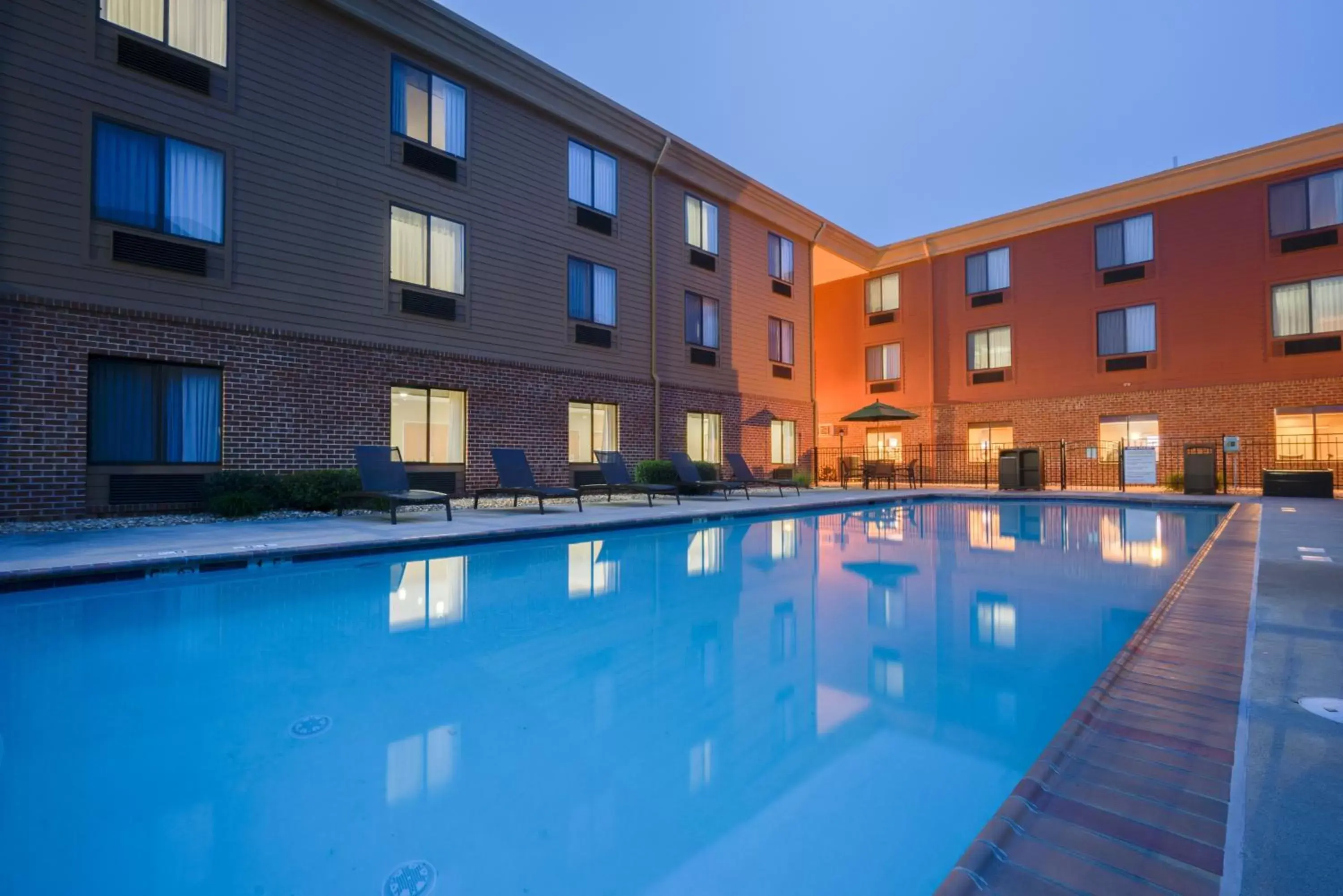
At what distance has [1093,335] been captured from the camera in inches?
740

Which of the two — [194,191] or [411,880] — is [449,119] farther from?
[411,880]

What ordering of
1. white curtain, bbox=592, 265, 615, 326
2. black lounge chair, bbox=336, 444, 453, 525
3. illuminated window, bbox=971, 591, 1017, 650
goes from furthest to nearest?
white curtain, bbox=592, 265, 615, 326, black lounge chair, bbox=336, 444, 453, 525, illuminated window, bbox=971, 591, 1017, 650

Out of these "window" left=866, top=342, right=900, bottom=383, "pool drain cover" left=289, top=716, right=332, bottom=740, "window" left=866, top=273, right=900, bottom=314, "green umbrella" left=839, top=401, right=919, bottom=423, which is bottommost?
"pool drain cover" left=289, top=716, right=332, bottom=740

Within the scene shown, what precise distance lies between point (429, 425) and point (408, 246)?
10.2 feet

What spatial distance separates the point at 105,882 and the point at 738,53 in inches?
6657

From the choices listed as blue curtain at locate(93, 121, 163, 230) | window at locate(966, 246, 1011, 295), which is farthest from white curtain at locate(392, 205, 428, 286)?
window at locate(966, 246, 1011, 295)

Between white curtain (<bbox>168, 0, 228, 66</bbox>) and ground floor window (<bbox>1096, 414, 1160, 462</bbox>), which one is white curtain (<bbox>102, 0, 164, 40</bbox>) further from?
ground floor window (<bbox>1096, 414, 1160, 462</bbox>)

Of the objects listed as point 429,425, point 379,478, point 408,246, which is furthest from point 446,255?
point 379,478

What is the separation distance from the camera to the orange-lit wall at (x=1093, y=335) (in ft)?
53.4

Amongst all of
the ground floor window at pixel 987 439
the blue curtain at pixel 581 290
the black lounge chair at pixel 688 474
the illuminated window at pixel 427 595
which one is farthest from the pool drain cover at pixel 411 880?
the ground floor window at pixel 987 439

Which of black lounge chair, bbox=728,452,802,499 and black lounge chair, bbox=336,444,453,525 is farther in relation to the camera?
black lounge chair, bbox=728,452,802,499

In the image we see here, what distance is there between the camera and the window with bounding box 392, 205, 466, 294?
11336mm

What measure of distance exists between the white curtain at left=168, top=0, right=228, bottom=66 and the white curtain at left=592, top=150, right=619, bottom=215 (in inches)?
267

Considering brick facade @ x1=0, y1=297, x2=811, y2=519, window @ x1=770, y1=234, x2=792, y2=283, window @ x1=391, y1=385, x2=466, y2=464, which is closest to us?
brick facade @ x1=0, y1=297, x2=811, y2=519
